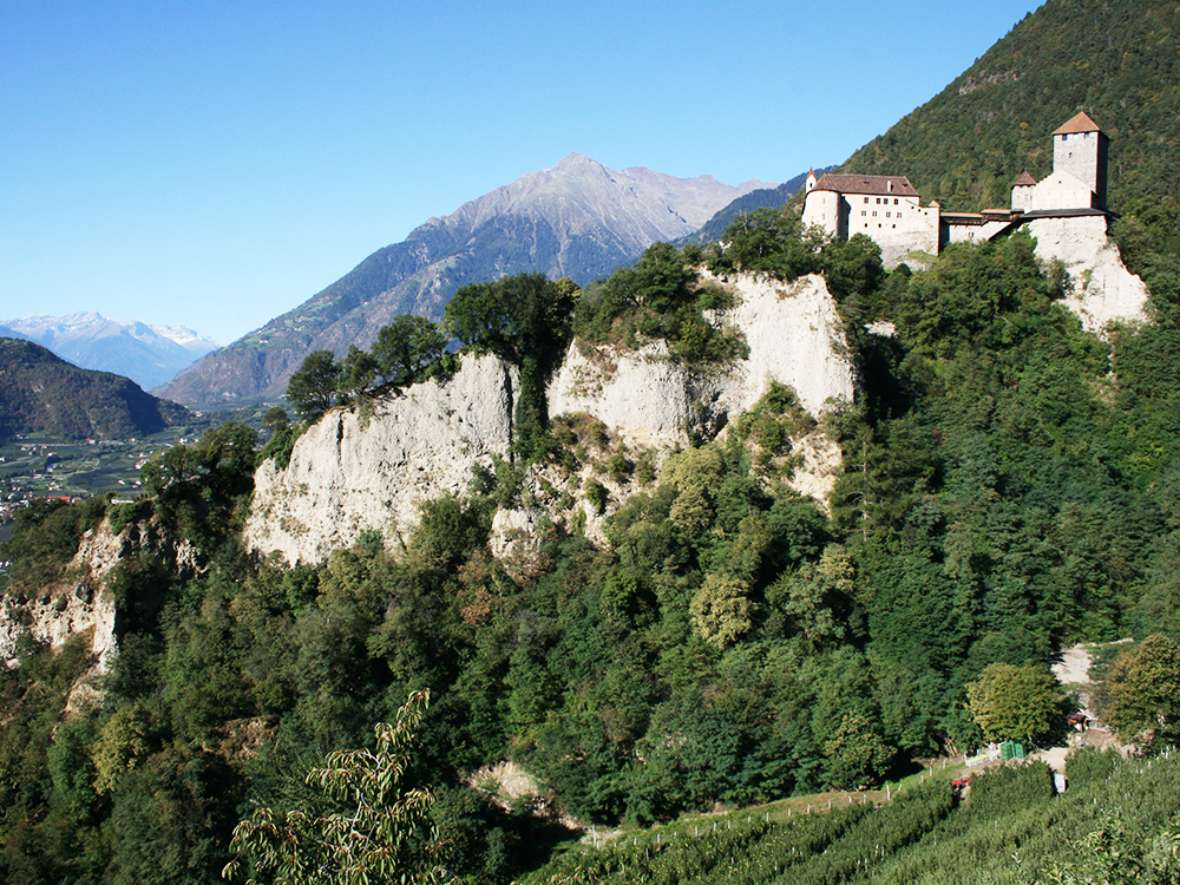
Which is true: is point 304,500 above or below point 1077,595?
above

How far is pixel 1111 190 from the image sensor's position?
63469mm

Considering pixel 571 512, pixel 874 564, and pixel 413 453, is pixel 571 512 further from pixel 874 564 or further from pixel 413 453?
pixel 874 564

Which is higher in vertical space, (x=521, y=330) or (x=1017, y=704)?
(x=521, y=330)

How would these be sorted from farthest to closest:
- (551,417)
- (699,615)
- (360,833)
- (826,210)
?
(826,210)
(551,417)
(699,615)
(360,833)

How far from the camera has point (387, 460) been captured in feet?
145

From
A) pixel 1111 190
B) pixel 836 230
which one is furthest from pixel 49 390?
pixel 1111 190

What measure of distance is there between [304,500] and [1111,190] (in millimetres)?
55220

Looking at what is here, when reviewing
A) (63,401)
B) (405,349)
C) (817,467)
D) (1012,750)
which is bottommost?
(1012,750)

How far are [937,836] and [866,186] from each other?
36.7 m

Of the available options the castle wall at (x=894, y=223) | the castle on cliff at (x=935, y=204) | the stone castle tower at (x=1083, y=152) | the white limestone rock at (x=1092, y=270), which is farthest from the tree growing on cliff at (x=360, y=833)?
the stone castle tower at (x=1083, y=152)

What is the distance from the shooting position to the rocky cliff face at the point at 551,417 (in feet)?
139

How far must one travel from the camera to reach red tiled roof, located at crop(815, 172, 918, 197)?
53197 millimetres

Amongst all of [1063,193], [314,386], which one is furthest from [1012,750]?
[314,386]

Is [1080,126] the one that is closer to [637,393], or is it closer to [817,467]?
[817,467]
